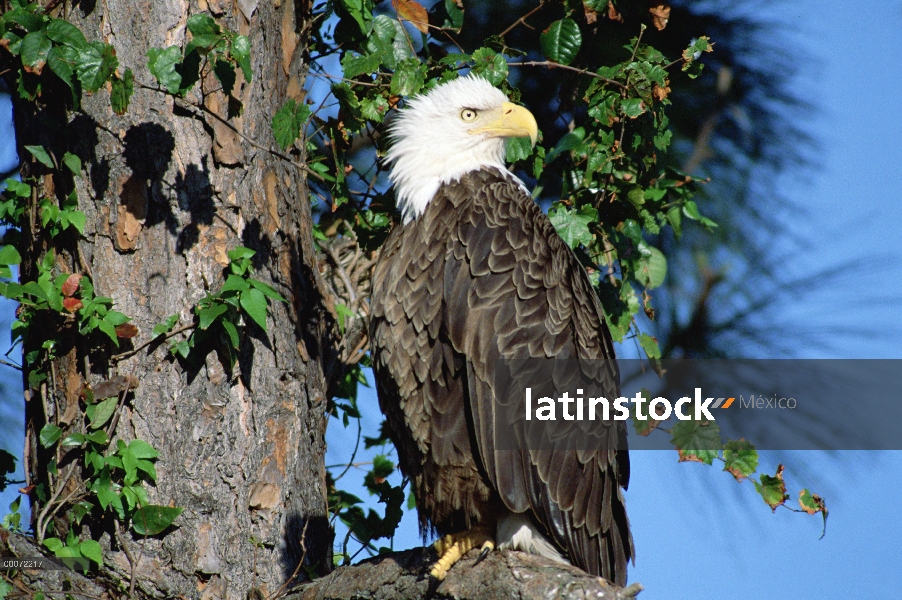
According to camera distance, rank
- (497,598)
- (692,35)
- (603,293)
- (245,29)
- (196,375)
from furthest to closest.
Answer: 1. (692,35)
2. (603,293)
3. (245,29)
4. (196,375)
5. (497,598)

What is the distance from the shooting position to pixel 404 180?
11.2 ft

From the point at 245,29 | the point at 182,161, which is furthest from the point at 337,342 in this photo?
the point at 245,29

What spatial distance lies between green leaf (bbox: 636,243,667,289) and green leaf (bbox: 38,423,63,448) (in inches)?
88.4

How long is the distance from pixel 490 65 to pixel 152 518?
6.55 feet

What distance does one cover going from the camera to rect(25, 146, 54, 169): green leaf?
2889mm

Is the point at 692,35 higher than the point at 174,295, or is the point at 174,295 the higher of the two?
the point at 692,35

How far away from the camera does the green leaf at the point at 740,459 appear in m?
2.99

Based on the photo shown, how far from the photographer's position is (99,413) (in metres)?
2.76

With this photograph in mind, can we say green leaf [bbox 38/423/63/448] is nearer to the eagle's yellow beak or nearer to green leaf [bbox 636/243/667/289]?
the eagle's yellow beak

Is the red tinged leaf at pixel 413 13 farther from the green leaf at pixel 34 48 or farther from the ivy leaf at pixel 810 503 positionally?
the ivy leaf at pixel 810 503

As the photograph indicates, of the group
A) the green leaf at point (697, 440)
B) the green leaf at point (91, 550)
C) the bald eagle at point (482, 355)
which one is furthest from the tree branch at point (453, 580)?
the green leaf at point (697, 440)

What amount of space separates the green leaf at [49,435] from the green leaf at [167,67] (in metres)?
1.12

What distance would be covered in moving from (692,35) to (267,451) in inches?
100

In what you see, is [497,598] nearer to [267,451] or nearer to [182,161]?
[267,451]
